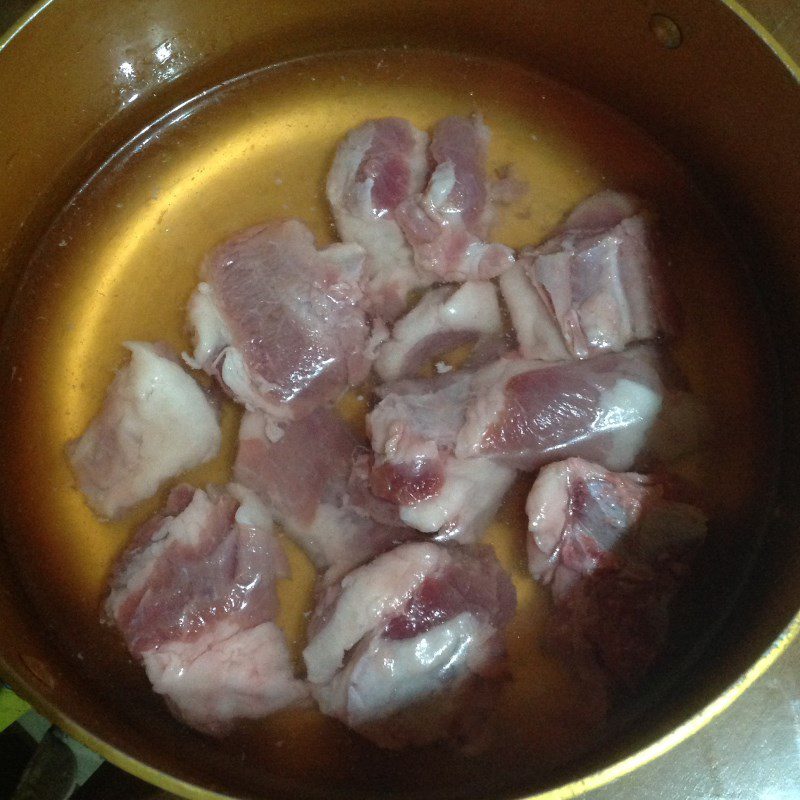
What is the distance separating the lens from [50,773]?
1243 mm

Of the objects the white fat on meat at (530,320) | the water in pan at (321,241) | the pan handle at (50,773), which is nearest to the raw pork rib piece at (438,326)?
the white fat on meat at (530,320)

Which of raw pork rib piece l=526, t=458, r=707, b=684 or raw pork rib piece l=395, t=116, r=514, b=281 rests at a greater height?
raw pork rib piece l=395, t=116, r=514, b=281

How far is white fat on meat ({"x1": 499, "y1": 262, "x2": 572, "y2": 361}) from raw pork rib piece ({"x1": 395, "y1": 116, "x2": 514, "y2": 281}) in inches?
1.5

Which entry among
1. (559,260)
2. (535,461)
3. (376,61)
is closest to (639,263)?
(559,260)

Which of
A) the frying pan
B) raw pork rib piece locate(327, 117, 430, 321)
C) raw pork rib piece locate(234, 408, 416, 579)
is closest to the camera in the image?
the frying pan

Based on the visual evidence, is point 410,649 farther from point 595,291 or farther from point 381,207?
point 381,207

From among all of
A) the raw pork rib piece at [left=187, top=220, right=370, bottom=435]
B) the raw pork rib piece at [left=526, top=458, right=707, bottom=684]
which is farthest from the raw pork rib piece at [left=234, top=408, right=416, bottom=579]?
the raw pork rib piece at [left=526, top=458, right=707, bottom=684]

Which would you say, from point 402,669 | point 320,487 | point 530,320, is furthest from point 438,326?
point 402,669

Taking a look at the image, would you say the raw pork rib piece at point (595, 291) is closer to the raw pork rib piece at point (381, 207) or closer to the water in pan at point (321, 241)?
the water in pan at point (321, 241)

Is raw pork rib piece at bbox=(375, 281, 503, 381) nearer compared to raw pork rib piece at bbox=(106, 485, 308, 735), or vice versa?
raw pork rib piece at bbox=(106, 485, 308, 735)

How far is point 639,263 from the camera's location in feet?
4.99

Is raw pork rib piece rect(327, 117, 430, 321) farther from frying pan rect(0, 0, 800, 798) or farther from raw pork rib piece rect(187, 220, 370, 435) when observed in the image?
frying pan rect(0, 0, 800, 798)

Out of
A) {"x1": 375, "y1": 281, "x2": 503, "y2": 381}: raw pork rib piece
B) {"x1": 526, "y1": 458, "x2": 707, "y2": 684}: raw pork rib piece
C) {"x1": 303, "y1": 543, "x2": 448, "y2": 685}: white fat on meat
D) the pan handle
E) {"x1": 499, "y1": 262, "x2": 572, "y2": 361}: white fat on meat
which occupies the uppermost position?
{"x1": 375, "y1": 281, "x2": 503, "y2": 381}: raw pork rib piece

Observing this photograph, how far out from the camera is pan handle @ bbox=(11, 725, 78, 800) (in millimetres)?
1227
